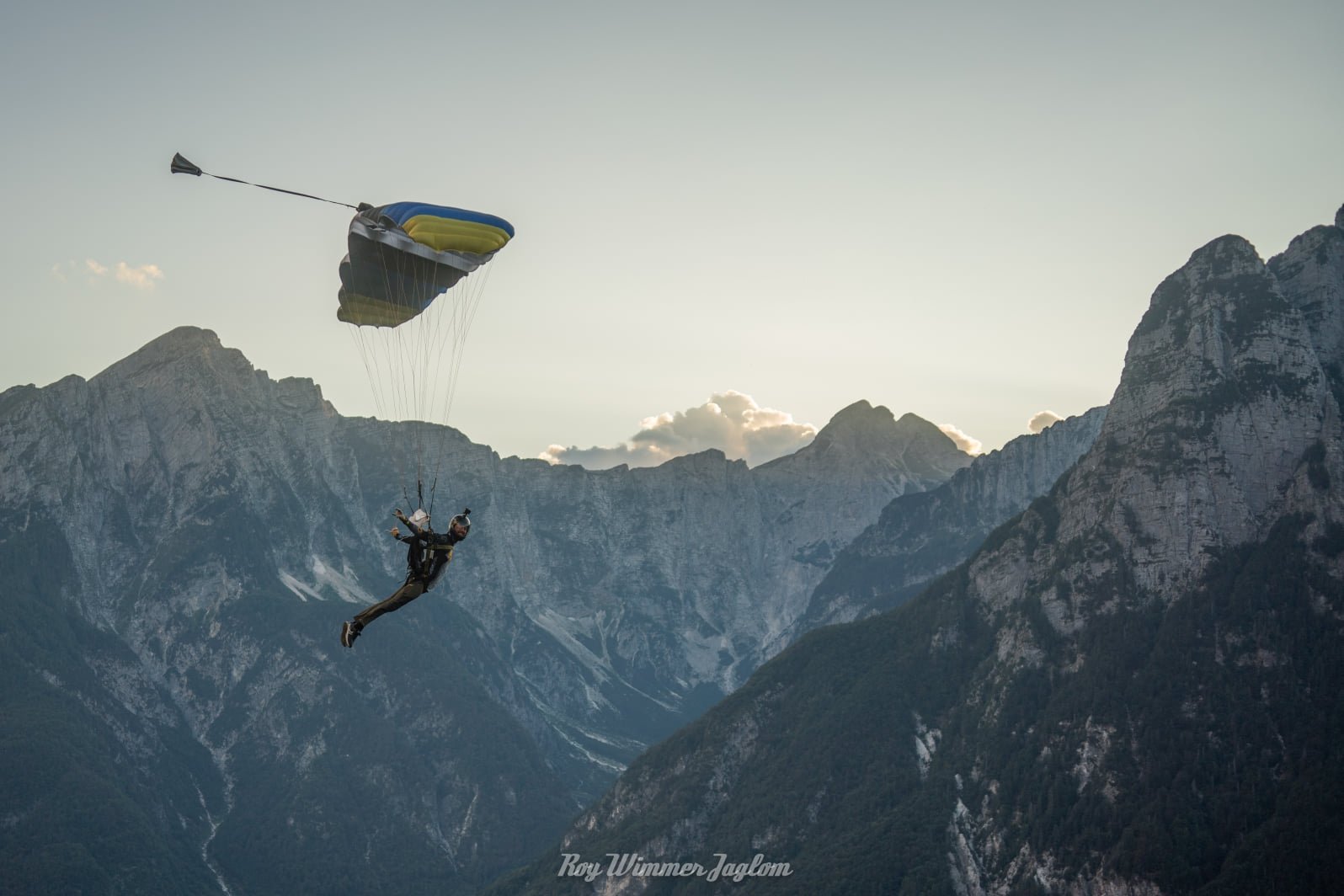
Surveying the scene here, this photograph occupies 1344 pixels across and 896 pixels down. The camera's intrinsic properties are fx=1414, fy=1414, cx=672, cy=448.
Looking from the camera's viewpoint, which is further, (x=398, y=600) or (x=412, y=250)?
(x=412, y=250)

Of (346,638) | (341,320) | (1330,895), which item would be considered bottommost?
(1330,895)

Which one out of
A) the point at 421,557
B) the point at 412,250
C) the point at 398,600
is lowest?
the point at 398,600

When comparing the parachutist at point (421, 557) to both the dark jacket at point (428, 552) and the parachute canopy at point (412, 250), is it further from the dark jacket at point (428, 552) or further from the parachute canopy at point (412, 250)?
the parachute canopy at point (412, 250)

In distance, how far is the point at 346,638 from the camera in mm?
77375

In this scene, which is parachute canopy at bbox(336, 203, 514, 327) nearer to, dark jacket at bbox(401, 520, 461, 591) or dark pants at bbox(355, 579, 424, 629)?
dark jacket at bbox(401, 520, 461, 591)

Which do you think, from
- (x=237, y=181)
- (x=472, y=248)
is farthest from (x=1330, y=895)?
(x=237, y=181)

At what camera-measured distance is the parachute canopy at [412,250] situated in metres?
94.0

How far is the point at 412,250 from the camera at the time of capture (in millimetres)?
93438

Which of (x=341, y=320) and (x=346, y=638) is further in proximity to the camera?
(x=341, y=320)

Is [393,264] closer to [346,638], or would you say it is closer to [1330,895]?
[346,638]

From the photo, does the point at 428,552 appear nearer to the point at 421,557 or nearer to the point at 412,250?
the point at 421,557

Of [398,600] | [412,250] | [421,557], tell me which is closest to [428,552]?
[421,557]

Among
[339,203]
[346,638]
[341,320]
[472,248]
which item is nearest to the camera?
[346,638]

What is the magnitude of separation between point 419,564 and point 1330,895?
558 feet
